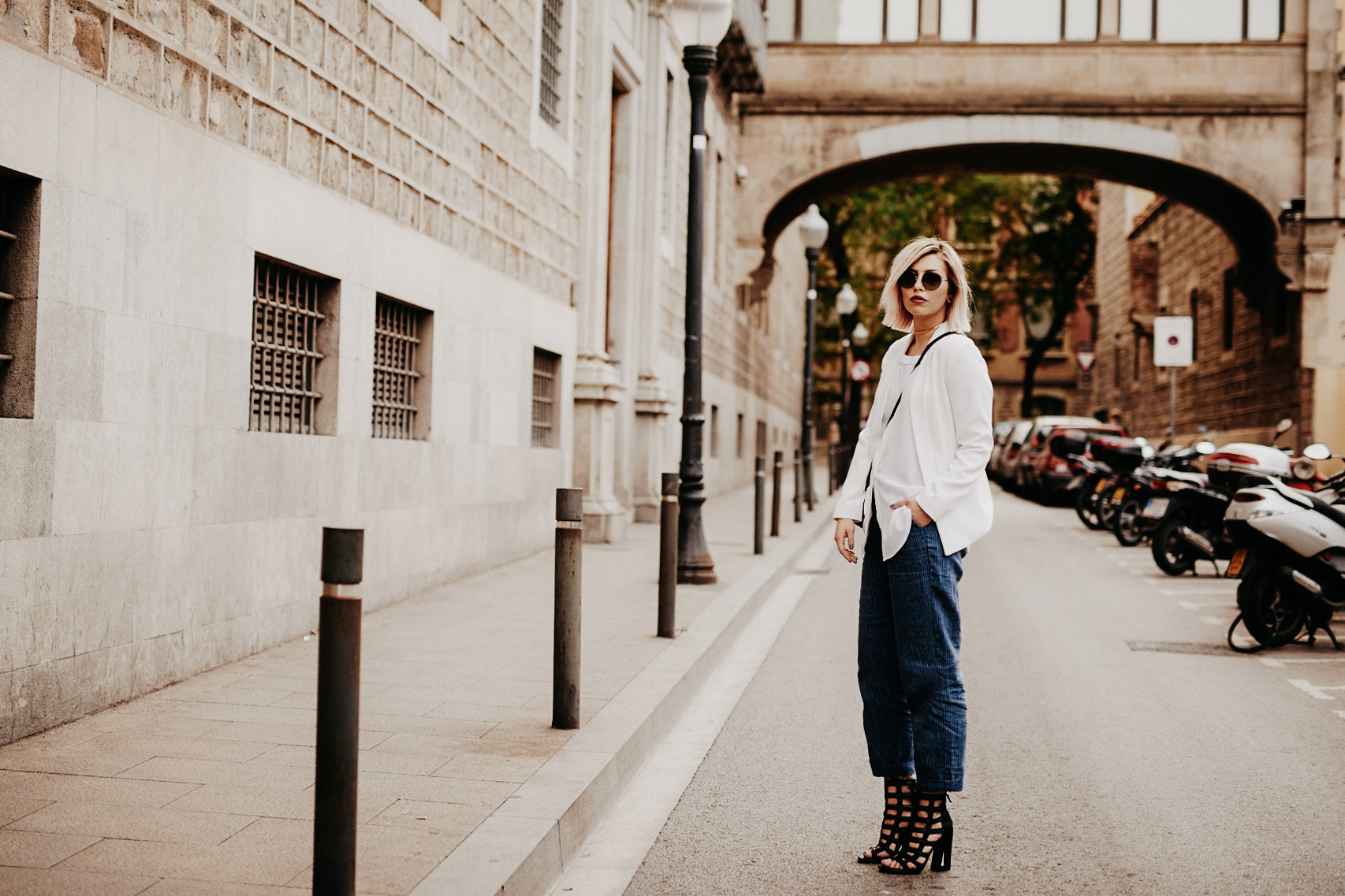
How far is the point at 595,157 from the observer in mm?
14789

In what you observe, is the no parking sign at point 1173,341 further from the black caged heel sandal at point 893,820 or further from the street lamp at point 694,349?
the black caged heel sandal at point 893,820

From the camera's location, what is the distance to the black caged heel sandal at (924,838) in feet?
13.4

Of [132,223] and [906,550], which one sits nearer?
[906,550]

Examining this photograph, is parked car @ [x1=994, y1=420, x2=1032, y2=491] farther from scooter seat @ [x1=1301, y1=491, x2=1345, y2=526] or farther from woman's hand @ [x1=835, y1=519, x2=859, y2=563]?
woman's hand @ [x1=835, y1=519, x2=859, y2=563]

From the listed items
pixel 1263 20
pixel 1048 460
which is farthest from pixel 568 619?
pixel 1263 20

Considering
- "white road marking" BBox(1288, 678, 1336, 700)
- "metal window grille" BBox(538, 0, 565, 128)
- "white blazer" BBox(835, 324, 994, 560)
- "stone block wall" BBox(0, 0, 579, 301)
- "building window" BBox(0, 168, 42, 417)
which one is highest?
"metal window grille" BBox(538, 0, 565, 128)

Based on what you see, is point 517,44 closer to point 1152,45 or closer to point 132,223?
point 132,223

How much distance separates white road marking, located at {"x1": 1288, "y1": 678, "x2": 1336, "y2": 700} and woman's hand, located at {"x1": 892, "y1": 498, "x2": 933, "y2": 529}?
4.09m

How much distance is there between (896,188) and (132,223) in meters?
34.7

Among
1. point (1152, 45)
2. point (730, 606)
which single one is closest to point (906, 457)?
point (730, 606)

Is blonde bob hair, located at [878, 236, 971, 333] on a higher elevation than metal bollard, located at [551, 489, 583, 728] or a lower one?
higher

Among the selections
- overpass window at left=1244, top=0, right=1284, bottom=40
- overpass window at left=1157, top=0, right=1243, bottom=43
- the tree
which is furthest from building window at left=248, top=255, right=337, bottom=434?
the tree

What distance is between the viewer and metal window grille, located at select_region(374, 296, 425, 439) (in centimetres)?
935

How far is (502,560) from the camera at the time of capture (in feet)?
38.5
